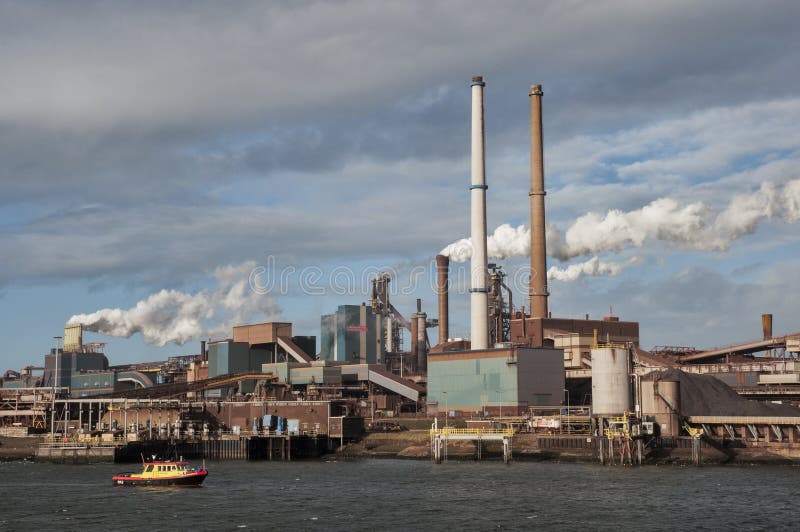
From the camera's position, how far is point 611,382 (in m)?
108

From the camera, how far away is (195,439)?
130 m

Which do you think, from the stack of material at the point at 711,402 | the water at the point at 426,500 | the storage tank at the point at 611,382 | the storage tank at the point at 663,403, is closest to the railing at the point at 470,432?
the water at the point at 426,500

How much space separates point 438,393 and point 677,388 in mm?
58413

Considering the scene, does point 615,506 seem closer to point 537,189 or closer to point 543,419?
point 543,419

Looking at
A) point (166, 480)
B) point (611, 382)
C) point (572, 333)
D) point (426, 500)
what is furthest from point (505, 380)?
point (426, 500)

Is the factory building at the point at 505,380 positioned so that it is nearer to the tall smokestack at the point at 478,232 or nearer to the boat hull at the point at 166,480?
the tall smokestack at the point at 478,232

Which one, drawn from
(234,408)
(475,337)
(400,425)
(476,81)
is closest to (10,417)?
(234,408)

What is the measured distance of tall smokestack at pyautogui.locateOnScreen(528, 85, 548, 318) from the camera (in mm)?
176250

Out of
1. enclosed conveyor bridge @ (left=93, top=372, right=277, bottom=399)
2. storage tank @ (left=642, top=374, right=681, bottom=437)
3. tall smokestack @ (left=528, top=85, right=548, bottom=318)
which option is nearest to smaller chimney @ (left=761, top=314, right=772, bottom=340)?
tall smokestack @ (left=528, top=85, right=548, bottom=318)

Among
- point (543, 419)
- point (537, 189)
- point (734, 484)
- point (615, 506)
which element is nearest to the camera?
point (615, 506)

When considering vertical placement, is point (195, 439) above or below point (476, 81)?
below

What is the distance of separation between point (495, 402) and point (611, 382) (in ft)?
139

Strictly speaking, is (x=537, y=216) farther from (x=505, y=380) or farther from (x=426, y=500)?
(x=426, y=500)

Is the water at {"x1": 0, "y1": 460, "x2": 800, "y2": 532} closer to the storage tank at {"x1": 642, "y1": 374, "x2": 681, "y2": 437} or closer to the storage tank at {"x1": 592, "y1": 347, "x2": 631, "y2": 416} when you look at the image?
the storage tank at {"x1": 592, "y1": 347, "x2": 631, "y2": 416}
